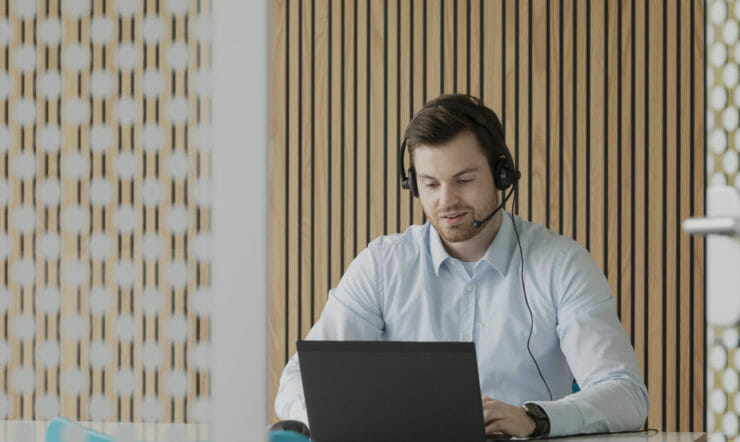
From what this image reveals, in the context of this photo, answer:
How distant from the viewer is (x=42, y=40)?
2.07 ft

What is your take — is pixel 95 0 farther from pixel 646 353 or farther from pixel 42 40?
pixel 646 353

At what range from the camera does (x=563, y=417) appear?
5.23ft

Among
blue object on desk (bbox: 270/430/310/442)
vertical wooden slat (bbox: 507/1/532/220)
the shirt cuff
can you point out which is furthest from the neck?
vertical wooden slat (bbox: 507/1/532/220)

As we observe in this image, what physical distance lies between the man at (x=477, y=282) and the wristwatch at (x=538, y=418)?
308mm

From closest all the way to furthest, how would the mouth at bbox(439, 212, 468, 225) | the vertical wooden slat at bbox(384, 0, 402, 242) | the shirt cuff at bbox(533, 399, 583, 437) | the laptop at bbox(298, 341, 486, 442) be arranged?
1. the laptop at bbox(298, 341, 486, 442)
2. the shirt cuff at bbox(533, 399, 583, 437)
3. the mouth at bbox(439, 212, 468, 225)
4. the vertical wooden slat at bbox(384, 0, 402, 242)

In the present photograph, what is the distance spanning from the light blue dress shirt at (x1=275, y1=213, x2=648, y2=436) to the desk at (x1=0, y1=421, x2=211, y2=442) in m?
1.15

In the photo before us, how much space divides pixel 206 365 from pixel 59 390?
4.5 inches

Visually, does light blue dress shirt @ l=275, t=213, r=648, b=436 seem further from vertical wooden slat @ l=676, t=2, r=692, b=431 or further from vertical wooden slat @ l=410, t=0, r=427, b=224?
vertical wooden slat @ l=676, t=2, r=692, b=431

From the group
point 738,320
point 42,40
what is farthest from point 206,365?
point 738,320

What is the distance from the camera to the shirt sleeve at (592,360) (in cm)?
163

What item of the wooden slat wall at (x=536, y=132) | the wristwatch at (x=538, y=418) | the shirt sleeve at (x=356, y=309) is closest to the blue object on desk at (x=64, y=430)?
the wristwatch at (x=538, y=418)

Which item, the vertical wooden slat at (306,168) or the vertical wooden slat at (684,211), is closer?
the vertical wooden slat at (684,211)

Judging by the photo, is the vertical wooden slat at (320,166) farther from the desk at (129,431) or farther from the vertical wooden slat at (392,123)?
the desk at (129,431)

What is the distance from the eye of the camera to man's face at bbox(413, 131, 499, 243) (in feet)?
6.84
